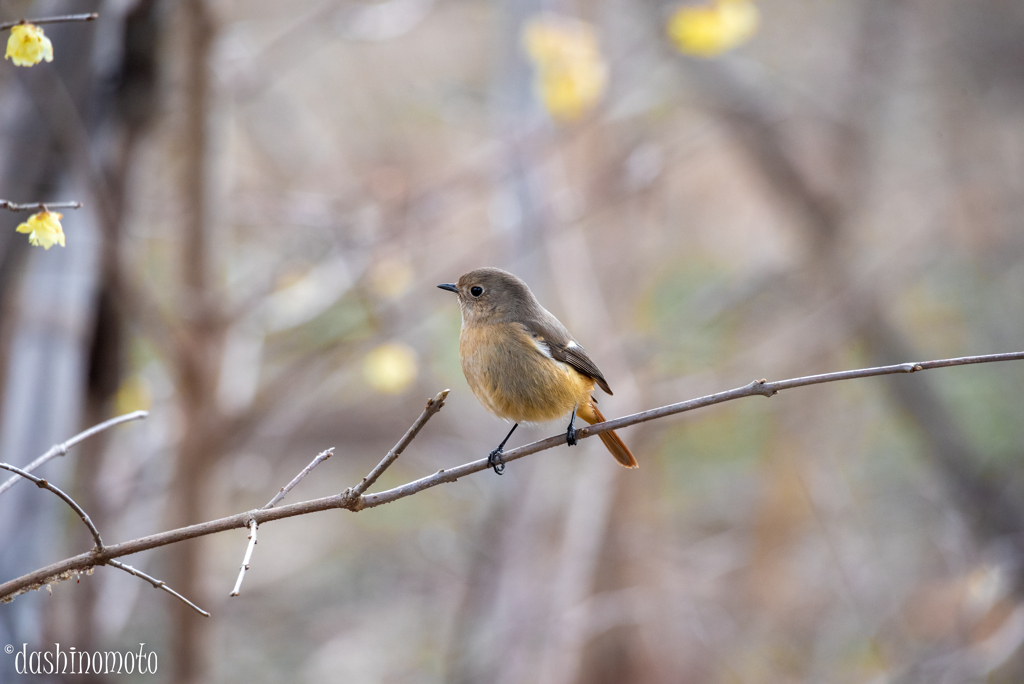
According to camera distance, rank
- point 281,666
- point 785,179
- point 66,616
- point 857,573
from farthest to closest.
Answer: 1. point 281,666
2. point 785,179
3. point 857,573
4. point 66,616

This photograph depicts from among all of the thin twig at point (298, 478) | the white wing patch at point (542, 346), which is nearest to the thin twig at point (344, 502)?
the thin twig at point (298, 478)

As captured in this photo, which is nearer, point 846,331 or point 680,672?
point 846,331

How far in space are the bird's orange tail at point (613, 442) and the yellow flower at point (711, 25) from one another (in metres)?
1.95

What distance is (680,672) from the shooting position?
6852 millimetres

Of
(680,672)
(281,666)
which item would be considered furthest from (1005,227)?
(281,666)

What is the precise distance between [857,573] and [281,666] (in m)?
4.56

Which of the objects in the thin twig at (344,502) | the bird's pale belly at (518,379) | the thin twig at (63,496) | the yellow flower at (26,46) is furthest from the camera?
Result: the bird's pale belly at (518,379)

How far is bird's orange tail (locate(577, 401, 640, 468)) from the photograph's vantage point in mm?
2842

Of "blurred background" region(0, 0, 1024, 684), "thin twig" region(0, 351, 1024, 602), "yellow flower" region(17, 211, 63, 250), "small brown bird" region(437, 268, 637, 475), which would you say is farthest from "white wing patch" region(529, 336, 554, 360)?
"yellow flower" region(17, 211, 63, 250)

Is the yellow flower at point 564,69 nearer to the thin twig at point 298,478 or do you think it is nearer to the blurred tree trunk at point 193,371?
the blurred tree trunk at point 193,371

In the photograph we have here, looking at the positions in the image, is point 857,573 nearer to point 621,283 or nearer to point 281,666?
point 621,283

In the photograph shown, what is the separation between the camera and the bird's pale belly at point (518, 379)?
2682 millimetres

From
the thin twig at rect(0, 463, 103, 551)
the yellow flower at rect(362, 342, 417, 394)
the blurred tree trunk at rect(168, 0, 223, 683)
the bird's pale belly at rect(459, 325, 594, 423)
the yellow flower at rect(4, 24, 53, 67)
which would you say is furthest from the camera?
the yellow flower at rect(362, 342, 417, 394)

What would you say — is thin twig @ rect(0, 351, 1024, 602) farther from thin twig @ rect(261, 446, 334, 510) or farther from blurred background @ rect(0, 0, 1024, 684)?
blurred background @ rect(0, 0, 1024, 684)
